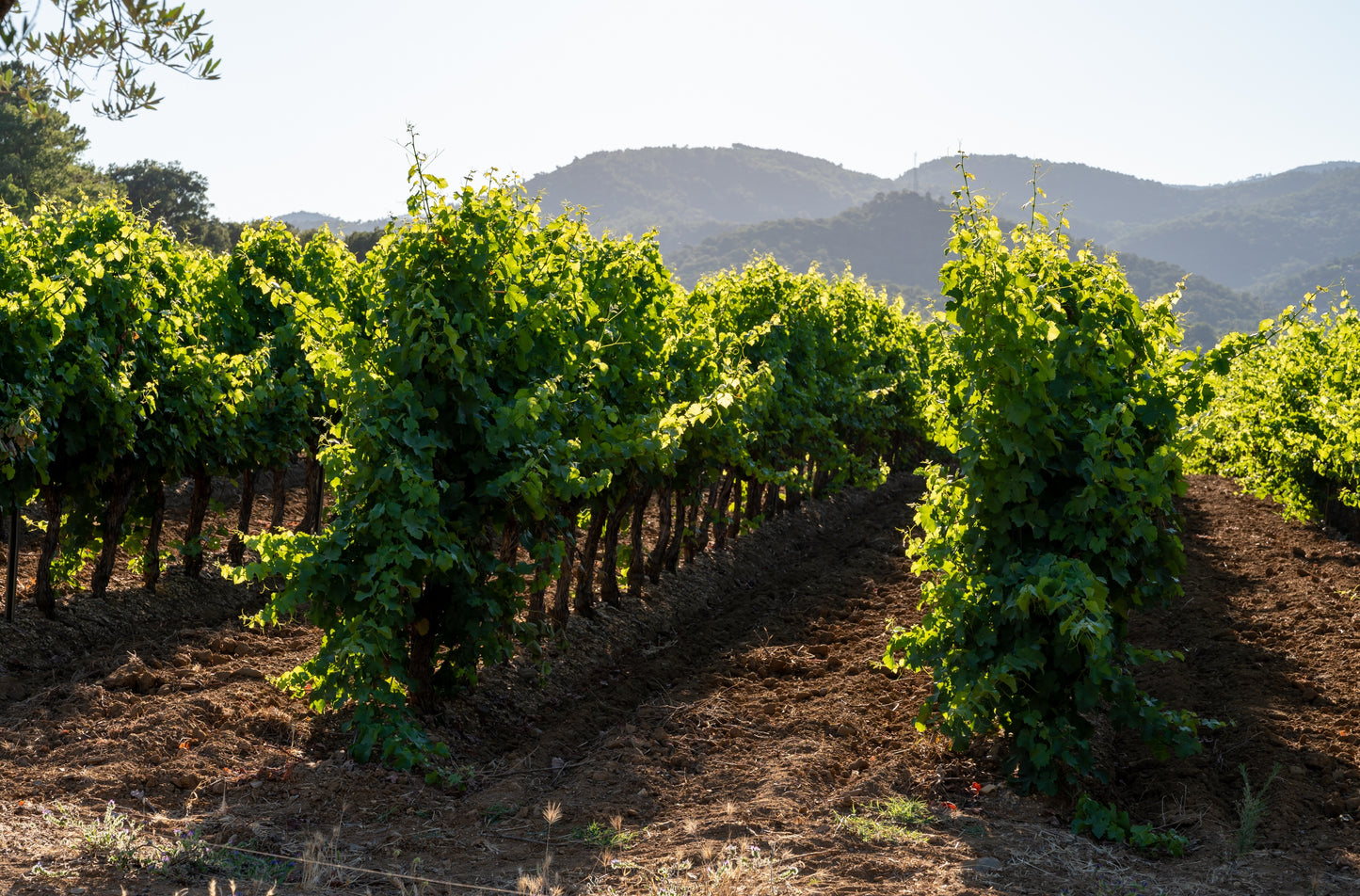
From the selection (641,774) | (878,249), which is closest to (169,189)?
(641,774)

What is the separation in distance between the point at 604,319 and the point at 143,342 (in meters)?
4.73

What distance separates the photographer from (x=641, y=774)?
6.63 metres

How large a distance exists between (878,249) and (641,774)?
19249 cm

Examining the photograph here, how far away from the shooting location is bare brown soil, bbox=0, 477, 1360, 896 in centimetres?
507

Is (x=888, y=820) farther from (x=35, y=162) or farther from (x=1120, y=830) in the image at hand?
(x=35, y=162)

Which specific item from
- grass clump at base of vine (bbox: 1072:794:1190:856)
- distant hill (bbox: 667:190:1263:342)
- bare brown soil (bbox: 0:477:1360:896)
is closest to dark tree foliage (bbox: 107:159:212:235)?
bare brown soil (bbox: 0:477:1360:896)

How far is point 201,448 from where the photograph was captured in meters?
11.1

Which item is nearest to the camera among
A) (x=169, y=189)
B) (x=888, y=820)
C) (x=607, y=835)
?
(x=607, y=835)

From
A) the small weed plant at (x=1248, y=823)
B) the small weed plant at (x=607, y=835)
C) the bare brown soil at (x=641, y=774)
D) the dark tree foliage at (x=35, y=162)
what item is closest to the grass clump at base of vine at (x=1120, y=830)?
the bare brown soil at (x=641, y=774)

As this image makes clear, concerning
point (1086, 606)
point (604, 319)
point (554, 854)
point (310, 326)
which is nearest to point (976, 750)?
point (1086, 606)

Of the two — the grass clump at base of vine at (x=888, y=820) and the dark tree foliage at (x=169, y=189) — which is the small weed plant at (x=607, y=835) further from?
the dark tree foliage at (x=169, y=189)

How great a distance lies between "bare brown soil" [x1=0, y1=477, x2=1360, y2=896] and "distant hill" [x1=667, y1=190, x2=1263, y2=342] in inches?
6554

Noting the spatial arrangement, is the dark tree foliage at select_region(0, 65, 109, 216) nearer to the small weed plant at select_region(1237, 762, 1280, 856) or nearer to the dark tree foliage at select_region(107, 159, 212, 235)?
the dark tree foliage at select_region(107, 159, 212, 235)

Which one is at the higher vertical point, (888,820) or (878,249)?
(878,249)
